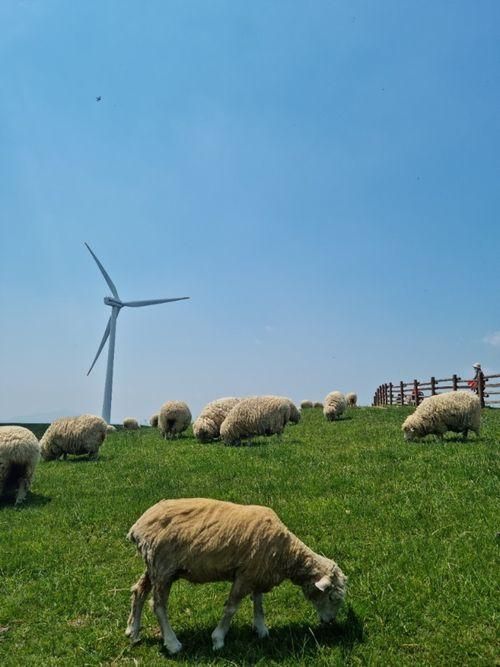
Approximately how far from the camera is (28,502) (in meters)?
12.2

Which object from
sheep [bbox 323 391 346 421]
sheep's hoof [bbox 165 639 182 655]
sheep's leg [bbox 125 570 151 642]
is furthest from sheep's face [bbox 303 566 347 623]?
sheep [bbox 323 391 346 421]

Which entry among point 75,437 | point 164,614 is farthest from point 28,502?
point 164,614

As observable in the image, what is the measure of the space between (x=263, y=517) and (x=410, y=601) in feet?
6.73

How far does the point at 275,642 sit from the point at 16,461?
29.3 ft

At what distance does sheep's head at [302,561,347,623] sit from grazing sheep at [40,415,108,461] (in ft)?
47.1

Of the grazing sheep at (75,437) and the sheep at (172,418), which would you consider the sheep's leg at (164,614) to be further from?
the sheep at (172,418)

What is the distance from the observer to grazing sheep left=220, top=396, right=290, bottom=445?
19.3 metres

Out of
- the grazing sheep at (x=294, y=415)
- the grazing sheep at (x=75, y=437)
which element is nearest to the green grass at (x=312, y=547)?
the grazing sheep at (x=75, y=437)

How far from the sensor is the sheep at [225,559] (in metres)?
5.30

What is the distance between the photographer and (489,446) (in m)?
13.6

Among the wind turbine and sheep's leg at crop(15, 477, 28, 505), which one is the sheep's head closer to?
sheep's leg at crop(15, 477, 28, 505)

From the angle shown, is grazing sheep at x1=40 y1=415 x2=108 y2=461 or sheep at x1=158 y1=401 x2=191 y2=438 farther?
sheep at x1=158 y1=401 x2=191 y2=438

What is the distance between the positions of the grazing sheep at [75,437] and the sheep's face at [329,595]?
1436cm

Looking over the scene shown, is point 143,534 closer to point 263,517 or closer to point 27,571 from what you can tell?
point 263,517
